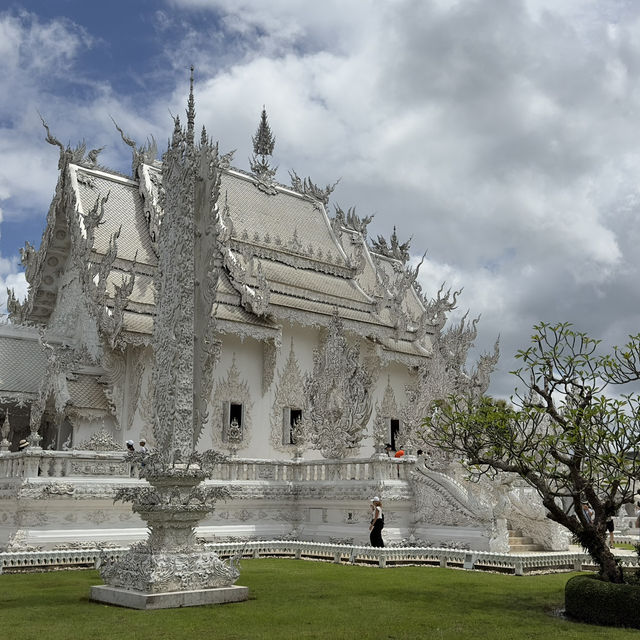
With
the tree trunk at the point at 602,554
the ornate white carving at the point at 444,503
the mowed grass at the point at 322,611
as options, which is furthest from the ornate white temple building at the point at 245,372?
the tree trunk at the point at 602,554

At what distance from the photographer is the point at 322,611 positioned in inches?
260

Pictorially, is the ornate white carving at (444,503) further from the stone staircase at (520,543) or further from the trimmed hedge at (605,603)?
the trimmed hedge at (605,603)

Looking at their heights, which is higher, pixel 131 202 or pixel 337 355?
pixel 131 202

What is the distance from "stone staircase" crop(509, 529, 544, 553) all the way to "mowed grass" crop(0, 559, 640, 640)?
8.76 ft

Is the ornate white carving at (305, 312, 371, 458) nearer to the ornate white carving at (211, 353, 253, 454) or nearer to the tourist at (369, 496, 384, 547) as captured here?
the tourist at (369, 496, 384, 547)

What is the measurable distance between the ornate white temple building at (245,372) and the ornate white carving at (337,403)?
3 cm

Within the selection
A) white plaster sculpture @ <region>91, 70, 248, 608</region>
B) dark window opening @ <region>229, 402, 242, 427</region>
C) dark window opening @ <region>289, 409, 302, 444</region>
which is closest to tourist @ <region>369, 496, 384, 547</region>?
white plaster sculpture @ <region>91, 70, 248, 608</region>

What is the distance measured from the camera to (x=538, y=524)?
1226cm

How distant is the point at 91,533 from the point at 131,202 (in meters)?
9.75

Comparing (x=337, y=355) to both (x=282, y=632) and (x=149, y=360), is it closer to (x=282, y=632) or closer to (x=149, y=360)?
(x=149, y=360)

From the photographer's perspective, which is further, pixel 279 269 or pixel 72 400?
pixel 279 269

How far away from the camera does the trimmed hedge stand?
Answer: 604cm

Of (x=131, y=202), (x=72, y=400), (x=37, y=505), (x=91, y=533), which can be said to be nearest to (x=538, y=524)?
(x=91, y=533)

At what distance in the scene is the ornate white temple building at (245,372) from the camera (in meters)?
11.4
